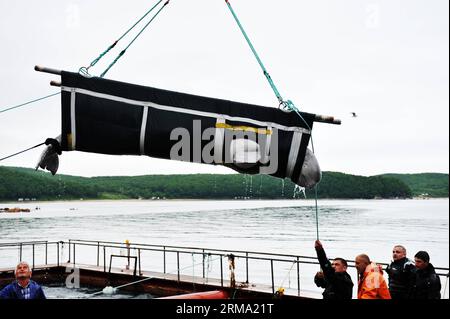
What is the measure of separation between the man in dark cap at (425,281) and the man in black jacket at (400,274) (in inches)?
9.1

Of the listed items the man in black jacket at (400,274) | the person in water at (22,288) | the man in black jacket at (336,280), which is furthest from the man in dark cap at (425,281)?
the person in water at (22,288)

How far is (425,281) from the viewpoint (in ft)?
21.4

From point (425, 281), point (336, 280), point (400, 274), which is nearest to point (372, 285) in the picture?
point (336, 280)

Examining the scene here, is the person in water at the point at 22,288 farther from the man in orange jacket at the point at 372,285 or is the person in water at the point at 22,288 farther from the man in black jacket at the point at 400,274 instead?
the man in black jacket at the point at 400,274

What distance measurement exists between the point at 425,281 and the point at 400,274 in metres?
0.51

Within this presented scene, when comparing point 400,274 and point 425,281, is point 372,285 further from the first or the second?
point 400,274

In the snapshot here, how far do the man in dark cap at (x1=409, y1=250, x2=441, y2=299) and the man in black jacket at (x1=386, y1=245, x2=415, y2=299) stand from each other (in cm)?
23

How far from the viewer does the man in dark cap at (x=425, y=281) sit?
21.3ft

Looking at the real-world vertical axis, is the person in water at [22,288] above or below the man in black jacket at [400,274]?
above

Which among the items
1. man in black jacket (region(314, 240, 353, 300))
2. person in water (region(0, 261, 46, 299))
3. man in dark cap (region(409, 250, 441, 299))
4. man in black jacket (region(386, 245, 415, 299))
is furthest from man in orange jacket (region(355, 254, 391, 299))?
person in water (region(0, 261, 46, 299))

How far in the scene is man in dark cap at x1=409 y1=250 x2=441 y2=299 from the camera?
6.48m
